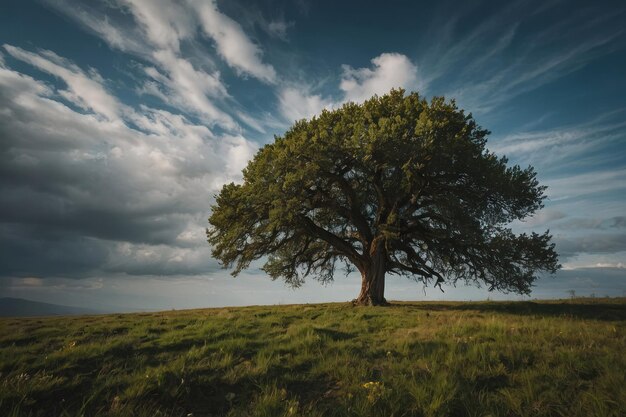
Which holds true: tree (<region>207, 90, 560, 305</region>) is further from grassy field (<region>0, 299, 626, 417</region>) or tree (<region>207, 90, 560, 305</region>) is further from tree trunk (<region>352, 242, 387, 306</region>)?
Answer: grassy field (<region>0, 299, 626, 417</region>)

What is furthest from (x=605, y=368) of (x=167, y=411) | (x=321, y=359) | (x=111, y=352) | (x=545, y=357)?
(x=111, y=352)

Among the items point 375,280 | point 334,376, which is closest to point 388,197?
point 375,280

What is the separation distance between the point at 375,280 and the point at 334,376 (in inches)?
708

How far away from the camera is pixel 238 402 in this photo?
20.1ft

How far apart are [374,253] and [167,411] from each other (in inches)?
800

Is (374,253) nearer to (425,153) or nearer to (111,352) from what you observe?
(425,153)

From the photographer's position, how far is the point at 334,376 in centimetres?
702

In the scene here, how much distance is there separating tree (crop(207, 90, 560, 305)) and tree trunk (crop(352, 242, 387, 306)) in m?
0.07

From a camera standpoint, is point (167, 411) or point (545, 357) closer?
point (167, 411)

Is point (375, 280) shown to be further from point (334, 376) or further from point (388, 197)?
point (334, 376)

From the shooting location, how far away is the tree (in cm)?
2038

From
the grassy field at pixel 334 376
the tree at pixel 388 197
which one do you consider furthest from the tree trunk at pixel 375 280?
the grassy field at pixel 334 376

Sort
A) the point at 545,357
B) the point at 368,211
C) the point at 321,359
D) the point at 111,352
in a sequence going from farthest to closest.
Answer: the point at 368,211 → the point at 111,352 → the point at 321,359 → the point at 545,357

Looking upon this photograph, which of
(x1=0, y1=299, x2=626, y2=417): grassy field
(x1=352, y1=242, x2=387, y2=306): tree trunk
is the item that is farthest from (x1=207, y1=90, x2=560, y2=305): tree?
(x1=0, y1=299, x2=626, y2=417): grassy field
